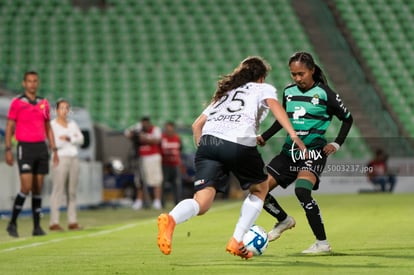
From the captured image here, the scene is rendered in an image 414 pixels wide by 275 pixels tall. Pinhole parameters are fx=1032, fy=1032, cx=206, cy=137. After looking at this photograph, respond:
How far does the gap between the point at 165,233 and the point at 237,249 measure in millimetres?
727

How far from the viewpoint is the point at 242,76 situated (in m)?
8.66

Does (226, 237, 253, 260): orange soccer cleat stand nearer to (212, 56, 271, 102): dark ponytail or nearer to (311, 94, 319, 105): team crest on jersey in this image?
(212, 56, 271, 102): dark ponytail

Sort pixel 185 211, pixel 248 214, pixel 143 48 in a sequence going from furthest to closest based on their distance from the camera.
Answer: pixel 143 48
pixel 248 214
pixel 185 211

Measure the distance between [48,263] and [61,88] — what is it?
2397cm

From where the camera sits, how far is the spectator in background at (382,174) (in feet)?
90.6

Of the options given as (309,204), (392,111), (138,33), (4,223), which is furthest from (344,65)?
(309,204)

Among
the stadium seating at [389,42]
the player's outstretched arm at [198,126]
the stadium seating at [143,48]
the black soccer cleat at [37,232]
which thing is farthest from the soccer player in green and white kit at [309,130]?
the stadium seating at [389,42]

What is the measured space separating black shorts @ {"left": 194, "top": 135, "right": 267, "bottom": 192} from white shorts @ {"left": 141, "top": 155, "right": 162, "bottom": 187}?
1424 centimetres

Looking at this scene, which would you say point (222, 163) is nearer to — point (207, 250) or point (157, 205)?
point (207, 250)

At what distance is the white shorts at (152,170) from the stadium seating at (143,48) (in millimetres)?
7575

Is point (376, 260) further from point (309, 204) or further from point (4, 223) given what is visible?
point (4, 223)

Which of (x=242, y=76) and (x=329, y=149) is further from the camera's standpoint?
(x=329, y=149)

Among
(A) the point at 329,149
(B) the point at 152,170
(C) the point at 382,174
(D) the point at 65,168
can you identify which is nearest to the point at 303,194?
(A) the point at 329,149

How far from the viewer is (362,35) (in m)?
35.1
